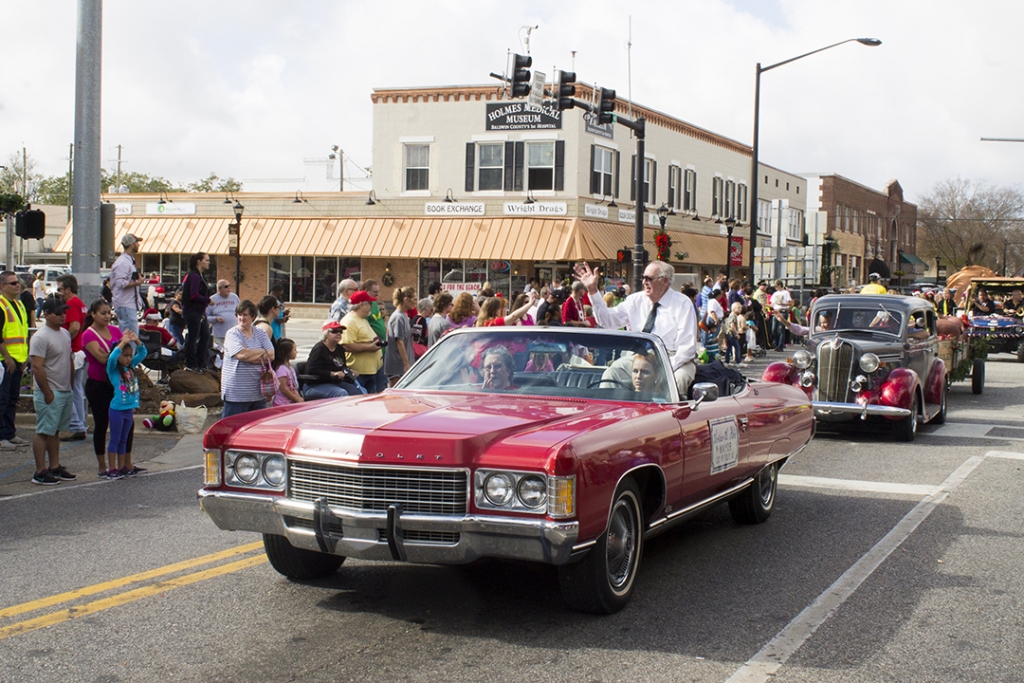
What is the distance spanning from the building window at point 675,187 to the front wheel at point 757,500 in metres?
37.3

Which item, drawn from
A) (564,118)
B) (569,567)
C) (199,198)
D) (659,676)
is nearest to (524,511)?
(569,567)

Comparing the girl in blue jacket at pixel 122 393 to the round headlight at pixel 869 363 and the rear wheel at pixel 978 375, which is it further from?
the rear wheel at pixel 978 375

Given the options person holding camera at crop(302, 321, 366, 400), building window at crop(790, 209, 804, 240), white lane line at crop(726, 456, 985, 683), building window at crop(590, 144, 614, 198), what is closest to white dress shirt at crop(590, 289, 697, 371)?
white lane line at crop(726, 456, 985, 683)

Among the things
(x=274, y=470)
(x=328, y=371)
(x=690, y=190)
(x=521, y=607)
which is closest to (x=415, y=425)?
(x=274, y=470)

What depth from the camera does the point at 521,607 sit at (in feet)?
17.8

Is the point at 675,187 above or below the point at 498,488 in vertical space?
above

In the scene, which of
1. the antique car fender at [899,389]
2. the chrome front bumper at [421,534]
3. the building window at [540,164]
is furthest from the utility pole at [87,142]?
the building window at [540,164]

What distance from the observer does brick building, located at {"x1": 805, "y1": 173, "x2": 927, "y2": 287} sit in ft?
236

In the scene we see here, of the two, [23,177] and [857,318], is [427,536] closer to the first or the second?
[857,318]

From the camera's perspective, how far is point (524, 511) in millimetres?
4738

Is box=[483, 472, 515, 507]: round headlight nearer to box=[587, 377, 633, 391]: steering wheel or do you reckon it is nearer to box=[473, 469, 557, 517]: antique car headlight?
box=[473, 469, 557, 517]: antique car headlight

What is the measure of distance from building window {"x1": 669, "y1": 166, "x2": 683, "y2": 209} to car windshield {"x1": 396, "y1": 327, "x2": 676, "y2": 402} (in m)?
38.7

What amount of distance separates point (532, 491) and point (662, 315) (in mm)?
3731

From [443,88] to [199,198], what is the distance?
1172 cm
